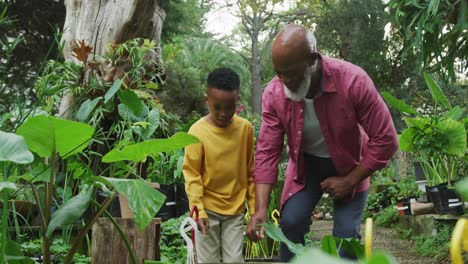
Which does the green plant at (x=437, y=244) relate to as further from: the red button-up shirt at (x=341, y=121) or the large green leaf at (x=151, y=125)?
the red button-up shirt at (x=341, y=121)

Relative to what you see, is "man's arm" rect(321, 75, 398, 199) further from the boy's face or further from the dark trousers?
the boy's face

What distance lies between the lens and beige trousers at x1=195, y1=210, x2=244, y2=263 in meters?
3.27

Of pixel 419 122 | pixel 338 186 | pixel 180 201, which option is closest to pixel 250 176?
pixel 338 186

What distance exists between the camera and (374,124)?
277cm

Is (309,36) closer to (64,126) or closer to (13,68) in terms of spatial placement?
(64,126)

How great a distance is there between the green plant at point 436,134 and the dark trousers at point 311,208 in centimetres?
278

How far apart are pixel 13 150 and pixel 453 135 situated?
17.0ft

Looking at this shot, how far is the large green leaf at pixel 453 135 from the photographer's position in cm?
593

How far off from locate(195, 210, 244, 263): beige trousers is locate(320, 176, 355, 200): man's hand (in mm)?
619

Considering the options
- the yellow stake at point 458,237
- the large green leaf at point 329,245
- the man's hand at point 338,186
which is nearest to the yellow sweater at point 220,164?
the man's hand at point 338,186

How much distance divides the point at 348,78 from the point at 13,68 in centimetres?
862

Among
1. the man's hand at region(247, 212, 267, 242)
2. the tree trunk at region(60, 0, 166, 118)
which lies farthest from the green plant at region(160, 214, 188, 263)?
the tree trunk at region(60, 0, 166, 118)

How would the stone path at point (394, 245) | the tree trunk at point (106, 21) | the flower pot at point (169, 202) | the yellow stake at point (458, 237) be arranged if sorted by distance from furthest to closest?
1. the tree trunk at point (106, 21)
2. the stone path at point (394, 245)
3. the flower pot at point (169, 202)
4. the yellow stake at point (458, 237)

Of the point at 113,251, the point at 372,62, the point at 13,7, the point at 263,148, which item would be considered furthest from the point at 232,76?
the point at 372,62
